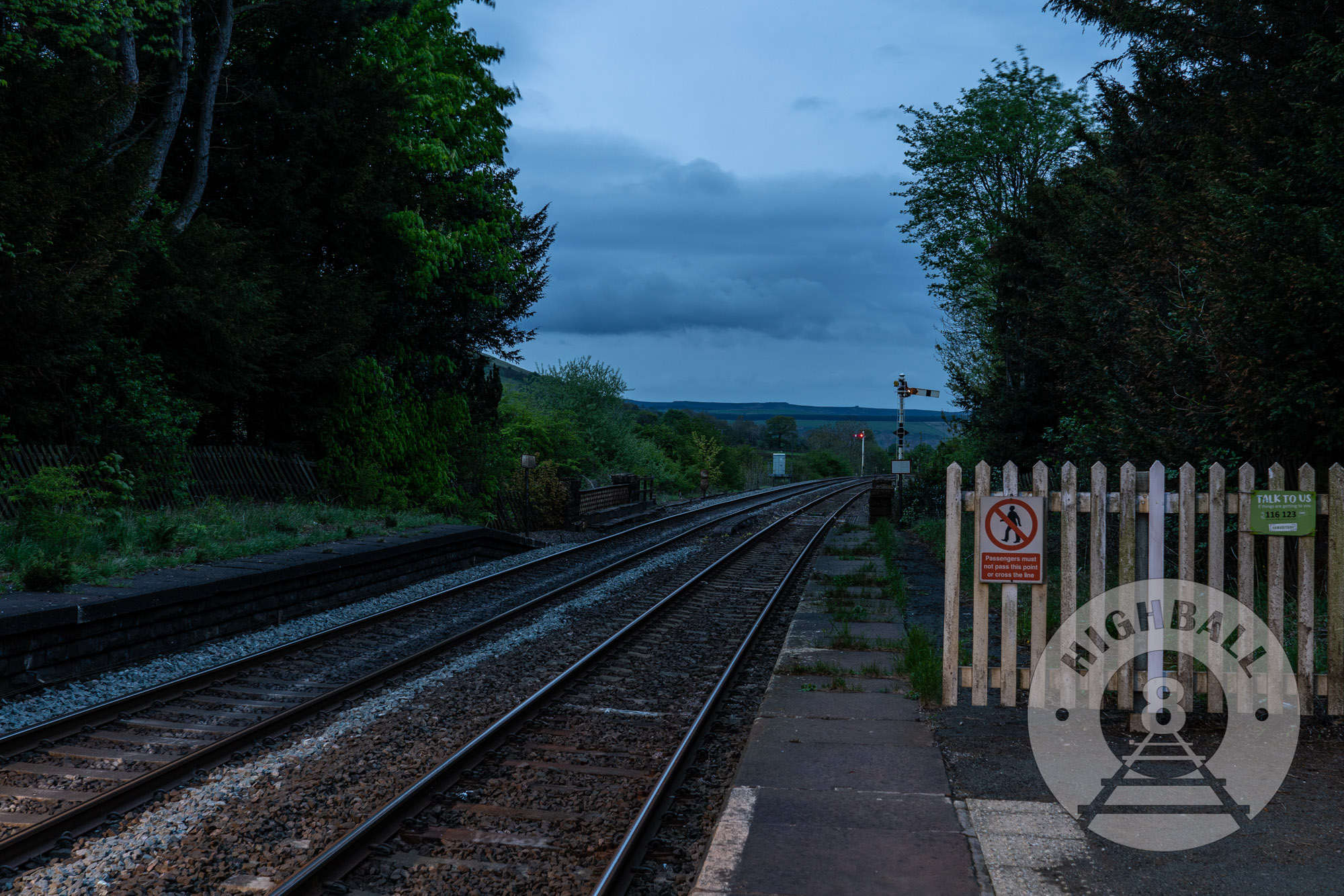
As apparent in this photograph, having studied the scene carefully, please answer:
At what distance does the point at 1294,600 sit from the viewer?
823cm

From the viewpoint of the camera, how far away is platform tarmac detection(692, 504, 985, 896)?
12.1 feet

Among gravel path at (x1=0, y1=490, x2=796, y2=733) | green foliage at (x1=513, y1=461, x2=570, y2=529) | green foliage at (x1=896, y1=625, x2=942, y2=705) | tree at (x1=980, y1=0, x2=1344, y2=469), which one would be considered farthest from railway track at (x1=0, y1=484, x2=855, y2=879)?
green foliage at (x1=513, y1=461, x2=570, y2=529)

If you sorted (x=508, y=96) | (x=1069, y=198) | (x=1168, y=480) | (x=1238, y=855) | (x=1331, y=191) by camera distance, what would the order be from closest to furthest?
(x=1238, y=855) → (x=1331, y=191) → (x=1168, y=480) → (x=1069, y=198) → (x=508, y=96)

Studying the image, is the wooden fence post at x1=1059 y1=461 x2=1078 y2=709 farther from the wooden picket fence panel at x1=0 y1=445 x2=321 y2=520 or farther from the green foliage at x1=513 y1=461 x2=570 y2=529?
the green foliage at x1=513 y1=461 x2=570 y2=529

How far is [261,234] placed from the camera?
55.7 ft

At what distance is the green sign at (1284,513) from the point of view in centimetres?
529

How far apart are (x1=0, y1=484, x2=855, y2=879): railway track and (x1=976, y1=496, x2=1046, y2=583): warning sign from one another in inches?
186

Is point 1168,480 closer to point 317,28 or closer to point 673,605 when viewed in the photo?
point 673,605

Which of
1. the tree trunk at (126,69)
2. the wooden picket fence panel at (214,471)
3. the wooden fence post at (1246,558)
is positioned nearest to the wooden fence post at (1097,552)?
the wooden fence post at (1246,558)

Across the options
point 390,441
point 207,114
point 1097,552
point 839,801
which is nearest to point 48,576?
point 839,801

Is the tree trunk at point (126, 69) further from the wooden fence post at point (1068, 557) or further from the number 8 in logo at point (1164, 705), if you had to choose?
the number 8 in logo at point (1164, 705)

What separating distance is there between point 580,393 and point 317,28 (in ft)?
75.6

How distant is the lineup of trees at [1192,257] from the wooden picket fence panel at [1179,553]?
2.43m

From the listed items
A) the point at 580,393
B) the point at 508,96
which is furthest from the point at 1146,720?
the point at 580,393
